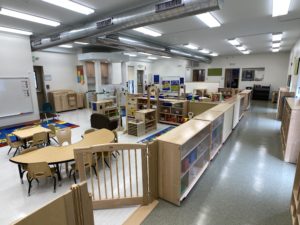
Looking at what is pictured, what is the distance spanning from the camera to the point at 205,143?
11.8ft

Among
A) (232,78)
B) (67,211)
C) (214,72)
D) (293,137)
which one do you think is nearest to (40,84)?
(67,211)

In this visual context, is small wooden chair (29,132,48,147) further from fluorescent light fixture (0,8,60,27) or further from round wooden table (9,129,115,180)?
fluorescent light fixture (0,8,60,27)

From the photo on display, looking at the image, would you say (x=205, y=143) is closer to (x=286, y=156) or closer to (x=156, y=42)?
(x=286, y=156)

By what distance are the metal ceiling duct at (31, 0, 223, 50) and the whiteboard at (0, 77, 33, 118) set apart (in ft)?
9.70

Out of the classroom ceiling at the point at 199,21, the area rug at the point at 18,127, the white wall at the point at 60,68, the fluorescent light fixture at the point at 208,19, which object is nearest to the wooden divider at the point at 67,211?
the classroom ceiling at the point at 199,21

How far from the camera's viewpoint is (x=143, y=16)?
12.3 feet

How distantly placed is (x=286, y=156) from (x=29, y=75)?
29.5ft

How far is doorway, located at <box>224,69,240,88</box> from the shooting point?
46.3ft

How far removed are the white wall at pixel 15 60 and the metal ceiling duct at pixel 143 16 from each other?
2521 mm

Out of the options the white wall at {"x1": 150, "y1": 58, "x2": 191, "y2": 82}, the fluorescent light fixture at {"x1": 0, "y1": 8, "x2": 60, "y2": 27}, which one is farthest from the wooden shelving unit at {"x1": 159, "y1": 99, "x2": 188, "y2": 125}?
the white wall at {"x1": 150, "y1": 58, "x2": 191, "y2": 82}

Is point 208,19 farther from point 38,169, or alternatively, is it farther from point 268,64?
point 268,64

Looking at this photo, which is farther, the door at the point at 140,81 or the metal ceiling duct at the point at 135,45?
the door at the point at 140,81

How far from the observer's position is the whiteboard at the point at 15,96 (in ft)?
21.6

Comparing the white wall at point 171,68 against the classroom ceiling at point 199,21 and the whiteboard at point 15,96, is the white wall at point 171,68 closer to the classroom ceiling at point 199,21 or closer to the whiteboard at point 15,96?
the classroom ceiling at point 199,21
